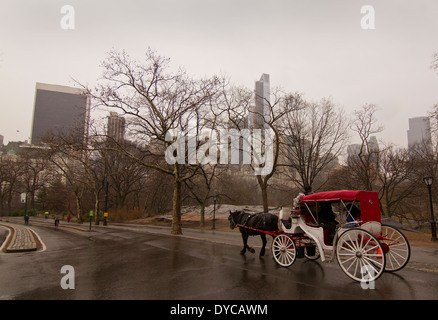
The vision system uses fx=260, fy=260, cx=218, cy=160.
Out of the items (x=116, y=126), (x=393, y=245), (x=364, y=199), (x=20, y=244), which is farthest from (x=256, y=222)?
(x=116, y=126)

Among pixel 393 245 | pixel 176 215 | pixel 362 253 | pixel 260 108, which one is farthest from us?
pixel 260 108

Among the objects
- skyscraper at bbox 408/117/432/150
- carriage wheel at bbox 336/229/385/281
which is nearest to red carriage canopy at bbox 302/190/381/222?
carriage wheel at bbox 336/229/385/281

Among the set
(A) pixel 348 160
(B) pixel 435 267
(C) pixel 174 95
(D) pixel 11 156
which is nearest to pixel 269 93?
(C) pixel 174 95

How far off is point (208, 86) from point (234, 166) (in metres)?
15.7

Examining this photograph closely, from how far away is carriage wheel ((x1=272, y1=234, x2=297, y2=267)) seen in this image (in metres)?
7.44

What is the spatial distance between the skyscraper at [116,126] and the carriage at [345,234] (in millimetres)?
16646

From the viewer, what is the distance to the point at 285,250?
7.60m

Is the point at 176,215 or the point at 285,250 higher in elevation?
the point at 285,250

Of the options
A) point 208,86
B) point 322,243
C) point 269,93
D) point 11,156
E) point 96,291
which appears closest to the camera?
point 96,291

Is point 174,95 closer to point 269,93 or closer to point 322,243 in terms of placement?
point 269,93

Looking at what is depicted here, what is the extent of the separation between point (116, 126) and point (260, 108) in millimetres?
14859

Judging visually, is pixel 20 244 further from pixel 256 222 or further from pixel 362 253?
pixel 362 253

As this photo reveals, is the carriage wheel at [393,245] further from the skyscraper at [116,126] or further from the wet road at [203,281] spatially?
the skyscraper at [116,126]
